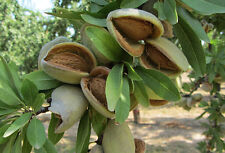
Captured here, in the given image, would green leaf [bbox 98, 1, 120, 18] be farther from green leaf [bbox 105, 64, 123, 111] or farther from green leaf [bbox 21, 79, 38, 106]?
green leaf [bbox 21, 79, 38, 106]

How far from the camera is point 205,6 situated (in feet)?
2.37

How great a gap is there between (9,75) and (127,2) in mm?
486

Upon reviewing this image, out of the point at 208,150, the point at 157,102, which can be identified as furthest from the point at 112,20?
the point at 208,150

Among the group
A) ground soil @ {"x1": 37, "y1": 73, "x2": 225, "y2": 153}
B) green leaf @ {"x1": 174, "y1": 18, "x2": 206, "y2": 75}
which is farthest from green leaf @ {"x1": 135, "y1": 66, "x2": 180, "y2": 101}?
ground soil @ {"x1": 37, "y1": 73, "x2": 225, "y2": 153}

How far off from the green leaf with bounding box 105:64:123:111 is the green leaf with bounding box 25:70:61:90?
22cm

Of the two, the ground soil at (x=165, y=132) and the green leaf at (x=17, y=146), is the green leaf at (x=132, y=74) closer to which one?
the green leaf at (x=17, y=146)

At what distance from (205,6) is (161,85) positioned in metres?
0.31

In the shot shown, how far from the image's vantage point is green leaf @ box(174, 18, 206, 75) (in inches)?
30.9

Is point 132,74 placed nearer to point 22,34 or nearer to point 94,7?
point 94,7

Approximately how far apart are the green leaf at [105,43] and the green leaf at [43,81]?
21 cm

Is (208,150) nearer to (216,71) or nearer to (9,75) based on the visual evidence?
(216,71)

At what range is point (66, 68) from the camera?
2.28ft

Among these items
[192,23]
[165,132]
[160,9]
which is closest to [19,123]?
[160,9]

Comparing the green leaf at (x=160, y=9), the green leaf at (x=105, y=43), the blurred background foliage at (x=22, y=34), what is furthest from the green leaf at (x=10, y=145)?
the blurred background foliage at (x=22, y=34)
